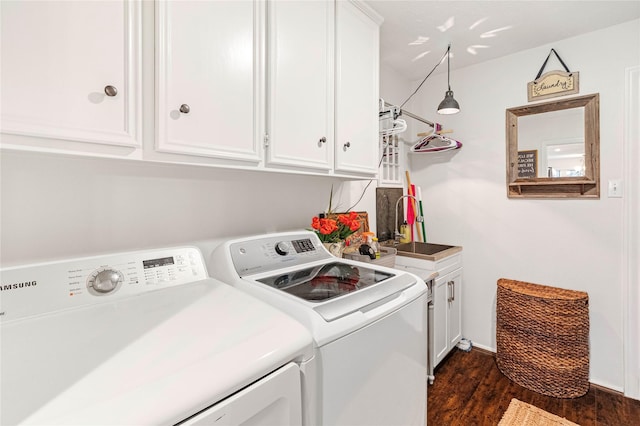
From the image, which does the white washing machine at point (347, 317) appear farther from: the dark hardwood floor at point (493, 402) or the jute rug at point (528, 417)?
the jute rug at point (528, 417)

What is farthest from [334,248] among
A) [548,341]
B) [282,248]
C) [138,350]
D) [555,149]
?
[555,149]

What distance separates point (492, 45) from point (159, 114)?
244cm

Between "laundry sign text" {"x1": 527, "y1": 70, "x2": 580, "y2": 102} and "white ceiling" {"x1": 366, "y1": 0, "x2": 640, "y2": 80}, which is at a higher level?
"white ceiling" {"x1": 366, "y1": 0, "x2": 640, "y2": 80}

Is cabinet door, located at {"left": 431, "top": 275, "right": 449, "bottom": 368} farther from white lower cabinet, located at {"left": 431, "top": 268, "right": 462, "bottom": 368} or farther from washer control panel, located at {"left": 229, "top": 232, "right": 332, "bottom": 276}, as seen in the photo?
washer control panel, located at {"left": 229, "top": 232, "right": 332, "bottom": 276}

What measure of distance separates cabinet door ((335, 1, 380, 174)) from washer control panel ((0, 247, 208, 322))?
0.89 m

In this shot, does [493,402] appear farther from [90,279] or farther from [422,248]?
[90,279]

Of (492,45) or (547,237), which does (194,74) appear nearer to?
(492,45)

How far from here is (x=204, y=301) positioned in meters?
0.91

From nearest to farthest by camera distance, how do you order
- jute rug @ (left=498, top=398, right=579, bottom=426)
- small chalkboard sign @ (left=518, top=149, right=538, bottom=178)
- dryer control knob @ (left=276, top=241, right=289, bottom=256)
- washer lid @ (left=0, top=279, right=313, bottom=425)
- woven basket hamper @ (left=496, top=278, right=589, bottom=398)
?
washer lid @ (left=0, top=279, right=313, bottom=425), dryer control knob @ (left=276, top=241, right=289, bottom=256), jute rug @ (left=498, top=398, right=579, bottom=426), woven basket hamper @ (left=496, top=278, right=589, bottom=398), small chalkboard sign @ (left=518, top=149, right=538, bottom=178)

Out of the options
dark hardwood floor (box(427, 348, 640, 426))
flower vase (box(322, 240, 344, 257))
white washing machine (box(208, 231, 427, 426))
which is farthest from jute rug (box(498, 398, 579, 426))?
flower vase (box(322, 240, 344, 257))

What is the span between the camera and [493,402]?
1946 mm

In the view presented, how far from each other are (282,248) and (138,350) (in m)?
0.80

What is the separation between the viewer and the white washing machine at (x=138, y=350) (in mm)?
499

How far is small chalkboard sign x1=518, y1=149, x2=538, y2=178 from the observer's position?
2326 millimetres
